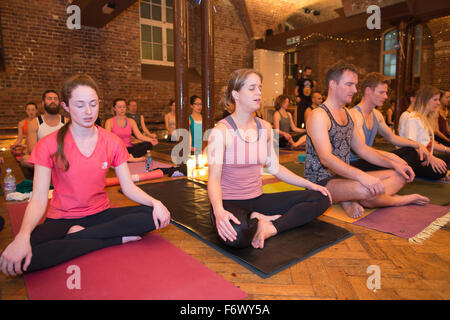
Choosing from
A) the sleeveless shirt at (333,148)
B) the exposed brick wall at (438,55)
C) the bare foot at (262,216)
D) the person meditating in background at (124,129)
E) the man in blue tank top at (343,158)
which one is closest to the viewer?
the bare foot at (262,216)

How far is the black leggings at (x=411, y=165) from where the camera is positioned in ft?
9.20

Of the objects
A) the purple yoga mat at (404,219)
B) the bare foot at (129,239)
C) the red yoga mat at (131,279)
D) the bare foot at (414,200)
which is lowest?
the red yoga mat at (131,279)

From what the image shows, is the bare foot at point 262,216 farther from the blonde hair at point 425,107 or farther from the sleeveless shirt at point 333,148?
the blonde hair at point 425,107

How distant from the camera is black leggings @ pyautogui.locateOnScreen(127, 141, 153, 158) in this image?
4.52 metres

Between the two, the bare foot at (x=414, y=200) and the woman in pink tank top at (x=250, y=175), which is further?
the bare foot at (x=414, y=200)

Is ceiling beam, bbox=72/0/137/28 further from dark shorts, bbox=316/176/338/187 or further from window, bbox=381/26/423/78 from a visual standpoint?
window, bbox=381/26/423/78

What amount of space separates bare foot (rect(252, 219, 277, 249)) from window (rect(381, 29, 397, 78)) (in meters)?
11.1

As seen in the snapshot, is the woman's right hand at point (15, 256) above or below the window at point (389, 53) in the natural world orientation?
below

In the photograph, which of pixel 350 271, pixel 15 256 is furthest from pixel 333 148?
pixel 15 256

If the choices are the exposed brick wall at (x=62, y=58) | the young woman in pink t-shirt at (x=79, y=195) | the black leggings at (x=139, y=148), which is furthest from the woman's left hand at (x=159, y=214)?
the exposed brick wall at (x=62, y=58)

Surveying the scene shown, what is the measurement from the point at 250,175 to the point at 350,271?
752 millimetres

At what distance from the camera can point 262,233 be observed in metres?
1.78

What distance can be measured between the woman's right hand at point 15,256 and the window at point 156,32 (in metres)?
7.97
